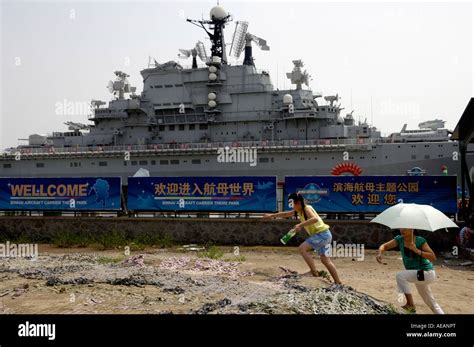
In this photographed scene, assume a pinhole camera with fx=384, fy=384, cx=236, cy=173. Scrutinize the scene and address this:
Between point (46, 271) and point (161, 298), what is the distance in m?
4.18

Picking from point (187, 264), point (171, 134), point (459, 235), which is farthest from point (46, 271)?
point (171, 134)

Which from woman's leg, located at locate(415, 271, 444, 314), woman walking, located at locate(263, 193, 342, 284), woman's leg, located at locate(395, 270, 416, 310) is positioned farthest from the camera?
woman walking, located at locate(263, 193, 342, 284)

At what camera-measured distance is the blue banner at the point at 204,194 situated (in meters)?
15.7

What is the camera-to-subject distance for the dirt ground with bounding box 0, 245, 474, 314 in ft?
20.3

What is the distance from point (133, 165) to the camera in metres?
39.7

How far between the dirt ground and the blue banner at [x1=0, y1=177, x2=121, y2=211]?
481 cm

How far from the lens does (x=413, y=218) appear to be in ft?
19.4

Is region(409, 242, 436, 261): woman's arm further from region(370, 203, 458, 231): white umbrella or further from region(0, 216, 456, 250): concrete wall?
region(0, 216, 456, 250): concrete wall

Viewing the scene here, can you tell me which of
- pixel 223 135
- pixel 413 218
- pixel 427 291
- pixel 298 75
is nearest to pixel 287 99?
pixel 298 75

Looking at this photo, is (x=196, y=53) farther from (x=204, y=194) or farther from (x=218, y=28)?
(x=204, y=194)

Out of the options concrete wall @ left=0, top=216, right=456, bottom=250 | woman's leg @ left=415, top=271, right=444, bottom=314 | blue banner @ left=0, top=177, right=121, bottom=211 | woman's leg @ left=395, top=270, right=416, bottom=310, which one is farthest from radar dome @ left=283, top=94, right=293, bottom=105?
woman's leg @ left=415, top=271, right=444, bottom=314

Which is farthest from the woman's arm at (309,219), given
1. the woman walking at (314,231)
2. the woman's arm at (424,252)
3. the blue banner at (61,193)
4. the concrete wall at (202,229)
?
the blue banner at (61,193)

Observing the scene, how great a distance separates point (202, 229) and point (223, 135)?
2457cm

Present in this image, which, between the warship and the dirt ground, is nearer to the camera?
the dirt ground
